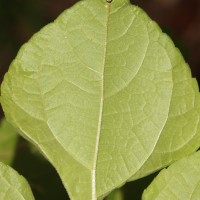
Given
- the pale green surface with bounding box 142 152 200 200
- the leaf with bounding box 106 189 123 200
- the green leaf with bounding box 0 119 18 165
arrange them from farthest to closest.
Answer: the green leaf with bounding box 0 119 18 165 → the leaf with bounding box 106 189 123 200 → the pale green surface with bounding box 142 152 200 200

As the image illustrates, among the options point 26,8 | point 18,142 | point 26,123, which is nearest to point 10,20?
point 26,8

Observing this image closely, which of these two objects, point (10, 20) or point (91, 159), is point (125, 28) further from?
point (10, 20)

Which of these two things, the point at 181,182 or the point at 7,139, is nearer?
the point at 181,182

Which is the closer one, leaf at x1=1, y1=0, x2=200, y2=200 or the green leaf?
leaf at x1=1, y1=0, x2=200, y2=200

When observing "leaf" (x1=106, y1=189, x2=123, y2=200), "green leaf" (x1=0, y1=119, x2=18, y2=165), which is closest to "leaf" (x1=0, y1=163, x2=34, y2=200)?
"leaf" (x1=106, y1=189, x2=123, y2=200)

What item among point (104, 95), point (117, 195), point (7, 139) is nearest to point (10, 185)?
point (104, 95)

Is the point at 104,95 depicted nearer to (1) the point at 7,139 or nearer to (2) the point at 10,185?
(2) the point at 10,185

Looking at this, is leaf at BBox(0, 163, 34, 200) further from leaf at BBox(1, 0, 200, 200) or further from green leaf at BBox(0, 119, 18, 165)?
green leaf at BBox(0, 119, 18, 165)
